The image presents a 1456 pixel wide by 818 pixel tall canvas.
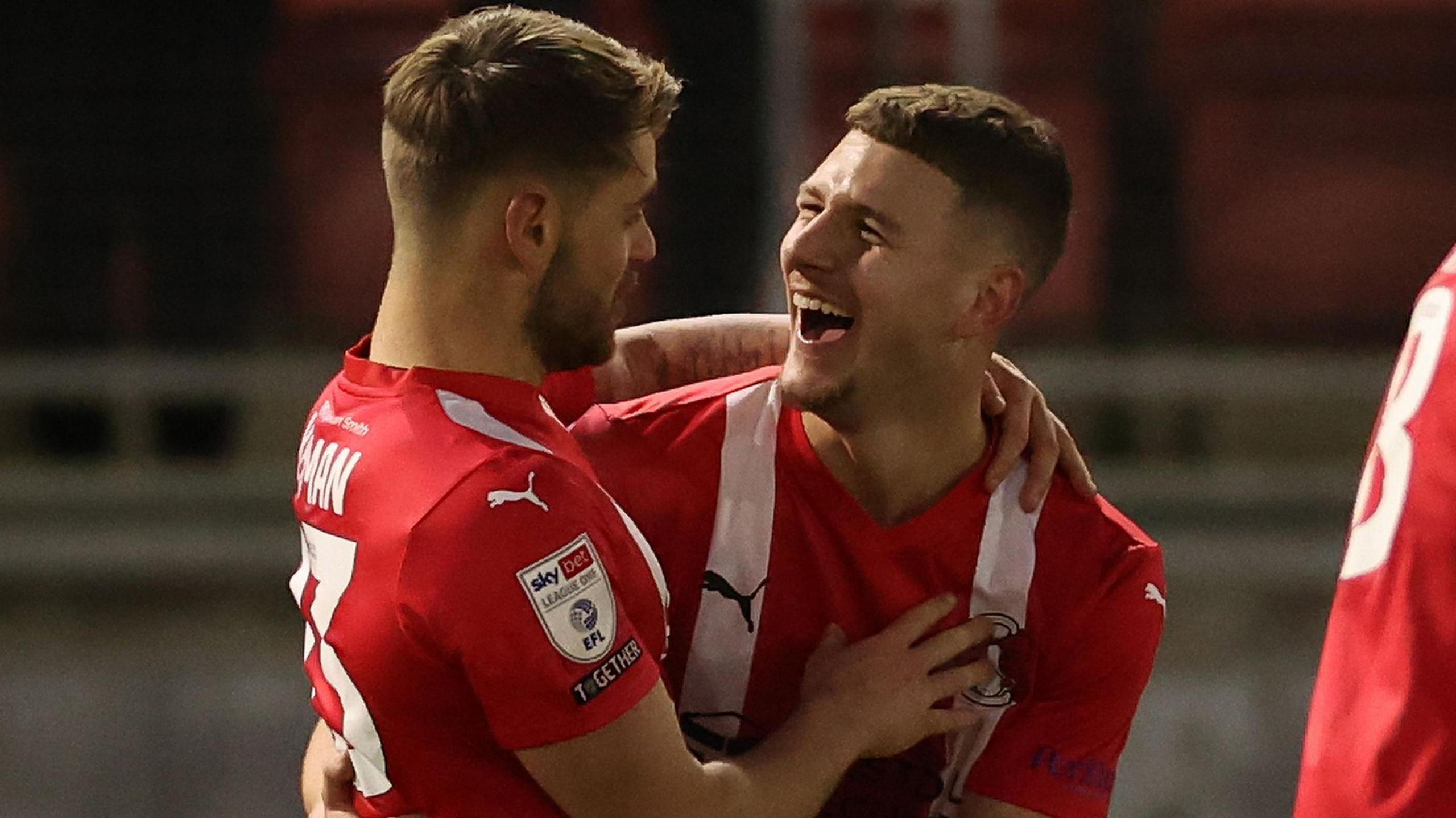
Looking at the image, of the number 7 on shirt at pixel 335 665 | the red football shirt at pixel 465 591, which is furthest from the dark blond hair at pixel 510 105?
the number 7 on shirt at pixel 335 665

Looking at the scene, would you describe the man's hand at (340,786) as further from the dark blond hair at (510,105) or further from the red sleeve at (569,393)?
the dark blond hair at (510,105)

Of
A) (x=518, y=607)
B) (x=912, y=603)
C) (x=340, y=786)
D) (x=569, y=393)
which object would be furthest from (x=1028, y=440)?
(x=340, y=786)

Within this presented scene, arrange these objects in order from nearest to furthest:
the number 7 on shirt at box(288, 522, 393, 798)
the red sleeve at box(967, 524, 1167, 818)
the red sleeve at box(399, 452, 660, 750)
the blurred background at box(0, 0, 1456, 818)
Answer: the red sleeve at box(399, 452, 660, 750) → the number 7 on shirt at box(288, 522, 393, 798) → the red sleeve at box(967, 524, 1167, 818) → the blurred background at box(0, 0, 1456, 818)

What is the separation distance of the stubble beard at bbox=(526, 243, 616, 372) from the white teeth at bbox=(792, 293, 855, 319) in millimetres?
409

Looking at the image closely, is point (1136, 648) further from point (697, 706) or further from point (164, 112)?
point (164, 112)

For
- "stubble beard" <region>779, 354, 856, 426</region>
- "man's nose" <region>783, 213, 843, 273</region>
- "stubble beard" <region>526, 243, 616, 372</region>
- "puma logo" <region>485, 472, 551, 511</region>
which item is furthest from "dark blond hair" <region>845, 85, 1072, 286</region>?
"puma logo" <region>485, 472, 551, 511</region>

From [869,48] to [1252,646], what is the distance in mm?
1913

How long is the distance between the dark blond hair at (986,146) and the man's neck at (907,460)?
0.22 metres

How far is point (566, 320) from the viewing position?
1.97 meters

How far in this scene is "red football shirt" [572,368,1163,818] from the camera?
230 centimetres

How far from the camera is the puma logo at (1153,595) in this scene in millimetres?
2305

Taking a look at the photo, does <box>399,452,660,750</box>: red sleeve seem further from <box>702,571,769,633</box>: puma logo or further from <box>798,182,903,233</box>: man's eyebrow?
<box>798,182,903,233</box>: man's eyebrow

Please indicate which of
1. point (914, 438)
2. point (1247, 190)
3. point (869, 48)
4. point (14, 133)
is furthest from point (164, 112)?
point (914, 438)

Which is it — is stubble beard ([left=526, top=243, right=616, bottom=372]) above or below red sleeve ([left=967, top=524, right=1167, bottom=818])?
above
